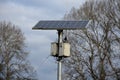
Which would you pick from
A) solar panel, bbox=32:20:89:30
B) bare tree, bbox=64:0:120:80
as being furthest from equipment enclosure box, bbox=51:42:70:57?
bare tree, bbox=64:0:120:80

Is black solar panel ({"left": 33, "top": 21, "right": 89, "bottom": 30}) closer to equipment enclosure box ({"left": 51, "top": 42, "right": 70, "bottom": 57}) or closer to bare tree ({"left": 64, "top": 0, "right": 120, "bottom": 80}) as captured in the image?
equipment enclosure box ({"left": 51, "top": 42, "right": 70, "bottom": 57})

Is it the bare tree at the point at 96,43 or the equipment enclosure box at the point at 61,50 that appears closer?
the equipment enclosure box at the point at 61,50

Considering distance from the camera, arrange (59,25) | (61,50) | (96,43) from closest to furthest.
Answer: (61,50), (59,25), (96,43)

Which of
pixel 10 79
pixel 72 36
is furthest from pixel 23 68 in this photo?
pixel 72 36

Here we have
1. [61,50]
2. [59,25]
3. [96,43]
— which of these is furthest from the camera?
[96,43]

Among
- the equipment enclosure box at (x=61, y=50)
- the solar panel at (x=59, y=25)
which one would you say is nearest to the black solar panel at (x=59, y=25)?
the solar panel at (x=59, y=25)

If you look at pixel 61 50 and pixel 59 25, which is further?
pixel 59 25

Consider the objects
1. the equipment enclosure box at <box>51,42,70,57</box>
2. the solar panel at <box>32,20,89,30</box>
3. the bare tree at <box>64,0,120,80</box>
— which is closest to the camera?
the equipment enclosure box at <box>51,42,70,57</box>

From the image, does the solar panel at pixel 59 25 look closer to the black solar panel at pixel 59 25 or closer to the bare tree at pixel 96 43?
the black solar panel at pixel 59 25

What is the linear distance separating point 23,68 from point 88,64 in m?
15.5

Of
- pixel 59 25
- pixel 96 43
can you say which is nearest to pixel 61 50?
pixel 59 25

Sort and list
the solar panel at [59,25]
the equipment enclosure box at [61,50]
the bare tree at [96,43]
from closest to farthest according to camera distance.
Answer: the equipment enclosure box at [61,50] < the solar panel at [59,25] < the bare tree at [96,43]

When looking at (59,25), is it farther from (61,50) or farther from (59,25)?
(61,50)

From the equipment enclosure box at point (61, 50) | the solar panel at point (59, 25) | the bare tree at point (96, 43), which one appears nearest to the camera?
the equipment enclosure box at point (61, 50)
